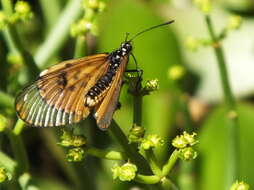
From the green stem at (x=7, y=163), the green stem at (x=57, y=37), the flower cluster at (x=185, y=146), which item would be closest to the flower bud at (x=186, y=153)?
the flower cluster at (x=185, y=146)

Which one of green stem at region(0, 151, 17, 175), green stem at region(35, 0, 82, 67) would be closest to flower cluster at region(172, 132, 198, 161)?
green stem at region(0, 151, 17, 175)

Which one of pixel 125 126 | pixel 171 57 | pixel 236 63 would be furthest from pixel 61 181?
pixel 236 63

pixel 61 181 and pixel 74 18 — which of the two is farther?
pixel 61 181

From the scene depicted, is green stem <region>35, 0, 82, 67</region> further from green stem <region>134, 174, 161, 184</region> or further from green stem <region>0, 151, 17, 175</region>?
green stem <region>134, 174, 161, 184</region>

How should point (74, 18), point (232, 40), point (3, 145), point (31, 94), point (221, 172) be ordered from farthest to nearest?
point (232, 40)
point (221, 172)
point (74, 18)
point (3, 145)
point (31, 94)

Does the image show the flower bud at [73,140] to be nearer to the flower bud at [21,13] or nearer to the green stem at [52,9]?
the flower bud at [21,13]

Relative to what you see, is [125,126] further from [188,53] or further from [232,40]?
[232,40]
